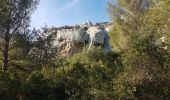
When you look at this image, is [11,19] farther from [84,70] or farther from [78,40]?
[78,40]

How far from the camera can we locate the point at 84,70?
20562 mm

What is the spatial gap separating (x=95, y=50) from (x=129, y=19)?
31.2 feet

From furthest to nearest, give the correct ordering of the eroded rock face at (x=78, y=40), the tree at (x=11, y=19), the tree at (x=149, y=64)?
the eroded rock face at (x=78, y=40), the tree at (x=11, y=19), the tree at (x=149, y=64)

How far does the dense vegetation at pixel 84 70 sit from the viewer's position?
724 inches

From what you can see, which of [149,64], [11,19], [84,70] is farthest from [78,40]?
[149,64]

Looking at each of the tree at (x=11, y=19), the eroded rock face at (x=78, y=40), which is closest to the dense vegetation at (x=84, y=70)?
the tree at (x=11, y=19)

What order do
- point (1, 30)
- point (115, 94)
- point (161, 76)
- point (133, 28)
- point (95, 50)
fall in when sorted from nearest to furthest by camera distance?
point (115, 94), point (161, 76), point (1, 30), point (95, 50), point (133, 28)

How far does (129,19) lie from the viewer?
37.4 meters

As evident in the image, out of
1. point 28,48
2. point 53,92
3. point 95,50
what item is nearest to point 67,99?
point 53,92

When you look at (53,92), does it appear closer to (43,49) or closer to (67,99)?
(67,99)

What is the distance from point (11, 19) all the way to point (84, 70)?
6966mm

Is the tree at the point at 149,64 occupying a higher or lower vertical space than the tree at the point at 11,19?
lower

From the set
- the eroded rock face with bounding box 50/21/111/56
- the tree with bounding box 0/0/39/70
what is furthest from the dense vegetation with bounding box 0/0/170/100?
the eroded rock face with bounding box 50/21/111/56

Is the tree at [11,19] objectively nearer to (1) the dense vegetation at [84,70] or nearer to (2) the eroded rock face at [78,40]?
(1) the dense vegetation at [84,70]
